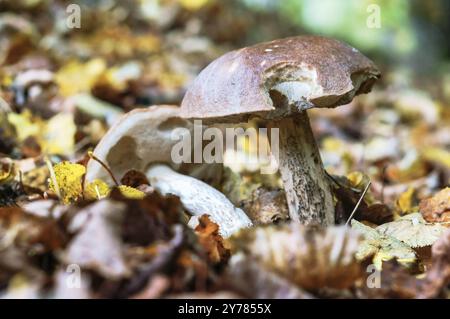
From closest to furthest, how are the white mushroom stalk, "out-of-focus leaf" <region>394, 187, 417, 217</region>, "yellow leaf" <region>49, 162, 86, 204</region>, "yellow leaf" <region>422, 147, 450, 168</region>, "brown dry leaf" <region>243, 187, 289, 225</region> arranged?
"yellow leaf" <region>49, 162, 86, 204</region>
the white mushroom stalk
"brown dry leaf" <region>243, 187, 289, 225</region>
"out-of-focus leaf" <region>394, 187, 417, 217</region>
"yellow leaf" <region>422, 147, 450, 168</region>

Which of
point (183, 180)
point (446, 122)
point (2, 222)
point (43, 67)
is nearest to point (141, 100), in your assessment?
point (43, 67)

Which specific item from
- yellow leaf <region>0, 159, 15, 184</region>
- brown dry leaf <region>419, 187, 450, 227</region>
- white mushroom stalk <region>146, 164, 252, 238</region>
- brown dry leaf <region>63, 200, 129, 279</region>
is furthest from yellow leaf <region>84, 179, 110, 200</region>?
brown dry leaf <region>419, 187, 450, 227</region>

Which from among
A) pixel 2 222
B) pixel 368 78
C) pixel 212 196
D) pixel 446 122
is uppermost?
pixel 368 78

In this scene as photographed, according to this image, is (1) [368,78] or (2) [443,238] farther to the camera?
(1) [368,78]

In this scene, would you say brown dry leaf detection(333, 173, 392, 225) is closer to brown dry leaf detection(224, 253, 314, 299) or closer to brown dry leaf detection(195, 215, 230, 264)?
brown dry leaf detection(195, 215, 230, 264)

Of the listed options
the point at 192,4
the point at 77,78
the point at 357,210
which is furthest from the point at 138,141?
the point at 192,4

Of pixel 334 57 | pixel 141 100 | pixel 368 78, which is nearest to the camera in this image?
pixel 334 57
